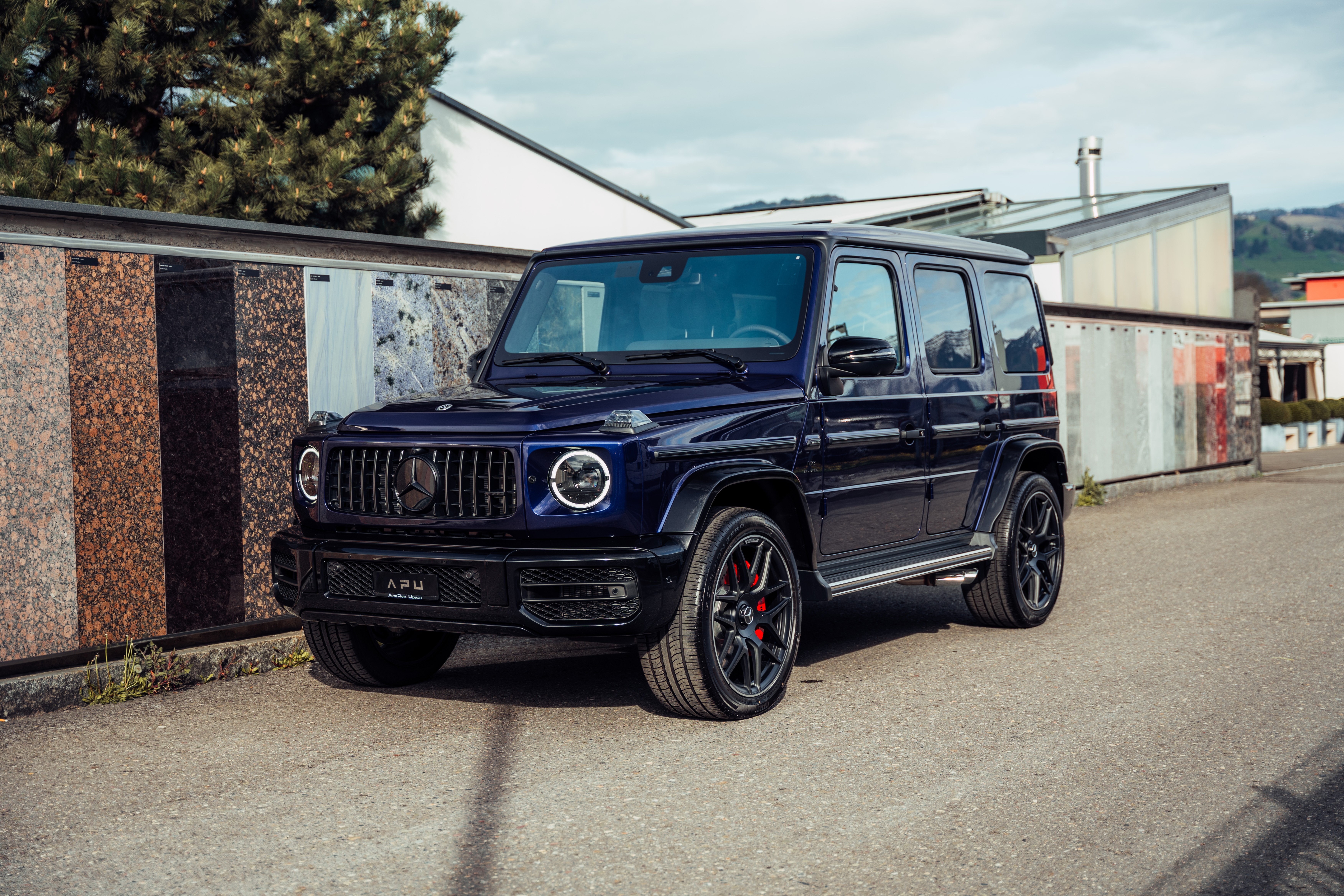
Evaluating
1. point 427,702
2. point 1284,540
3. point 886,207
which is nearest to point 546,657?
point 427,702

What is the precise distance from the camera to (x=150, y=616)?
6570 mm

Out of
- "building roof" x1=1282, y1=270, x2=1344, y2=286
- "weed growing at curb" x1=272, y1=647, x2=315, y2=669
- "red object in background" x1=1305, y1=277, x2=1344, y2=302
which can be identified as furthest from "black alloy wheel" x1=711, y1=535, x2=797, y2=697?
"red object in background" x1=1305, y1=277, x2=1344, y2=302

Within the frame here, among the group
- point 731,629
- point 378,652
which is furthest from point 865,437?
point 378,652

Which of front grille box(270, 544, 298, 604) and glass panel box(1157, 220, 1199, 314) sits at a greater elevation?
glass panel box(1157, 220, 1199, 314)

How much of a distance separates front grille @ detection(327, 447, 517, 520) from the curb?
3.96ft

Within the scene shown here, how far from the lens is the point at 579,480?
5.02 meters

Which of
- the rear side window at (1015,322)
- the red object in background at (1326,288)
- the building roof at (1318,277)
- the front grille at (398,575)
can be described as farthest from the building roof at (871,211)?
the red object in background at (1326,288)

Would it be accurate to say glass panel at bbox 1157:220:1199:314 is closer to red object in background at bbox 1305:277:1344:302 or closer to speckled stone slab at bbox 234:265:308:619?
speckled stone slab at bbox 234:265:308:619

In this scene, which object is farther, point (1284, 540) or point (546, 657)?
point (1284, 540)

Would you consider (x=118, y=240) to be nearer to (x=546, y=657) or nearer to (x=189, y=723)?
(x=189, y=723)

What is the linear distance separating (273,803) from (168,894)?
2.75 feet

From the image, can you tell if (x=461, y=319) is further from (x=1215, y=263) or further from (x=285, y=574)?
(x=1215, y=263)

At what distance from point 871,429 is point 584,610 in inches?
79.0

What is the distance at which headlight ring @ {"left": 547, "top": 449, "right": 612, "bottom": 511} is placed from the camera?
500 cm
